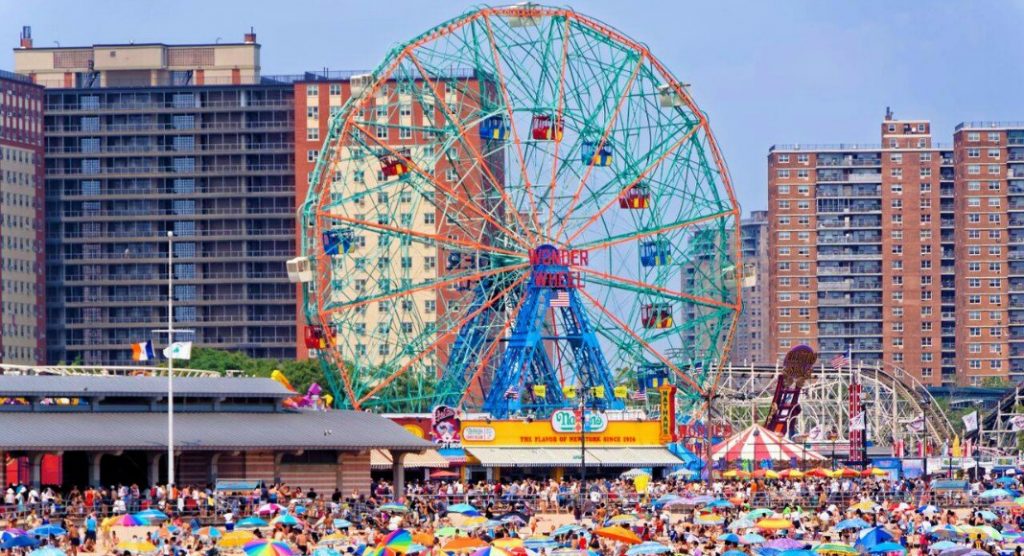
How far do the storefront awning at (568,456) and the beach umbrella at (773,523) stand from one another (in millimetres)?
35081

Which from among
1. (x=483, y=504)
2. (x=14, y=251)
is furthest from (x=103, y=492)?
(x=14, y=251)

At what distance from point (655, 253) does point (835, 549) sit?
55552 mm

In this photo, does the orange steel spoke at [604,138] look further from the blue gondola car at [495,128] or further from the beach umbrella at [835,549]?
the beach umbrella at [835,549]

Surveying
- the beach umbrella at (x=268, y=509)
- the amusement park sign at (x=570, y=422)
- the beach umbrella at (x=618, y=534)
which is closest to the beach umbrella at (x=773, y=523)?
the beach umbrella at (x=618, y=534)

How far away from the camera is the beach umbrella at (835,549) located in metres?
65.5

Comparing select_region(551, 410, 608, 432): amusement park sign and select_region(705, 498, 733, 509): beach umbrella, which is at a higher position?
select_region(551, 410, 608, 432): amusement park sign

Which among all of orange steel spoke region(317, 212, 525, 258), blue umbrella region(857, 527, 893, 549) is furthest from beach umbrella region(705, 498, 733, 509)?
orange steel spoke region(317, 212, 525, 258)

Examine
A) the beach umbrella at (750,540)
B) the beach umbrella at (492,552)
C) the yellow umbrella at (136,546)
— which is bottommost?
the beach umbrella at (750,540)

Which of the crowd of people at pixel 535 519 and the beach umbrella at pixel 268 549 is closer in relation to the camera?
the beach umbrella at pixel 268 549

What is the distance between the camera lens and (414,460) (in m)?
105

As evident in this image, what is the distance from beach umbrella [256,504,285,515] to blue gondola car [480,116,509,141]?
126ft

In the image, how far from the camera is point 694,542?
7250 centimetres

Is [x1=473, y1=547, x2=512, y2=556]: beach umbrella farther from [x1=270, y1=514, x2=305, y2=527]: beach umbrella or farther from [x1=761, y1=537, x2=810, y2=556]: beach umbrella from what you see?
[x1=270, y1=514, x2=305, y2=527]: beach umbrella

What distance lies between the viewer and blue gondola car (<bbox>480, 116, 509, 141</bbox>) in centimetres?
11594
